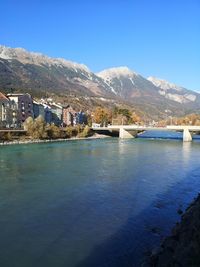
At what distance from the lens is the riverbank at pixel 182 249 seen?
7386mm

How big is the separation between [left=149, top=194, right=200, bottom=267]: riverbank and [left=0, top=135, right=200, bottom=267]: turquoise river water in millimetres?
1048

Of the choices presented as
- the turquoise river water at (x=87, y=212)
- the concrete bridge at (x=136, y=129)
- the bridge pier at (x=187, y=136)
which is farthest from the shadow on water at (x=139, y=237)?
the concrete bridge at (x=136, y=129)

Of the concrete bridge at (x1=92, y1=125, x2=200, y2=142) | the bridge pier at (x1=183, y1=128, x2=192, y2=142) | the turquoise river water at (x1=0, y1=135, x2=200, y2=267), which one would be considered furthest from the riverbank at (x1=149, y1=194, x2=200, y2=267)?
the concrete bridge at (x1=92, y1=125, x2=200, y2=142)

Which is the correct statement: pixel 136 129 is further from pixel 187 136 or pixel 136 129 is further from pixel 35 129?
pixel 35 129

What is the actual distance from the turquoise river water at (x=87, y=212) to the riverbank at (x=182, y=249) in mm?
1048

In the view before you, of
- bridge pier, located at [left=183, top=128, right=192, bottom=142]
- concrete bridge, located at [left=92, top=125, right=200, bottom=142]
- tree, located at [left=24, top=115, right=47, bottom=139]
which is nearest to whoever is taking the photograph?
tree, located at [left=24, top=115, right=47, bottom=139]

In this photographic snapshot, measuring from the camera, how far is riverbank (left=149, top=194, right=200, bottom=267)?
7386mm

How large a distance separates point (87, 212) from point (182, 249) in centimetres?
715

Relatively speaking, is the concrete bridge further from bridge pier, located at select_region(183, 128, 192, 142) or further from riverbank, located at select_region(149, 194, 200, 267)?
riverbank, located at select_region(149, 194, 200, 267)

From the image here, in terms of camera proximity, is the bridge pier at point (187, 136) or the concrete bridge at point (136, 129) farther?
the concrete bridge at point (136, 129)

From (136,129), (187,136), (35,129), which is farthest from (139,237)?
(136,129)

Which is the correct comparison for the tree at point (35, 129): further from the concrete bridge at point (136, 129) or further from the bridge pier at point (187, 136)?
the bridge pier at point (187, 136)

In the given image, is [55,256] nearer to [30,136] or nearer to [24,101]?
[30,136]

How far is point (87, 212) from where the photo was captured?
14758 mm
